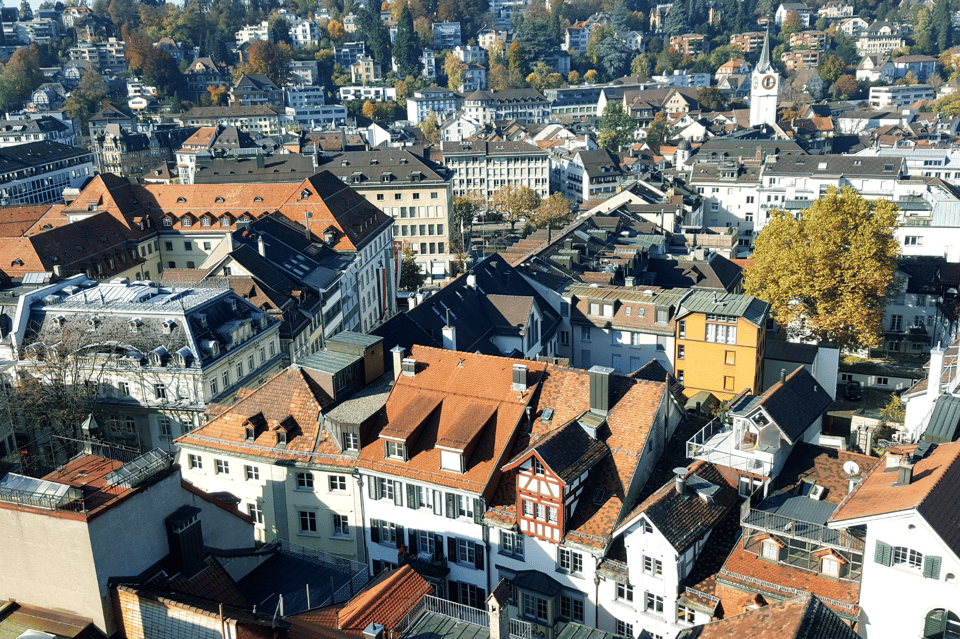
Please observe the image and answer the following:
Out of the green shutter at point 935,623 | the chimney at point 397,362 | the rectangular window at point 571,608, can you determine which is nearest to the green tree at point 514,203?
the chimney at point 397,362

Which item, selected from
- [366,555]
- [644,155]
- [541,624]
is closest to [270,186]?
[366,555]

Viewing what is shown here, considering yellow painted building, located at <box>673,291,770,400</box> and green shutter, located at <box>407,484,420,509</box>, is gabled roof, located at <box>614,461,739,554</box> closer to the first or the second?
green shutter, located at <box>407,484,420,509</box>

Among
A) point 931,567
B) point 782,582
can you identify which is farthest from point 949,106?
point 931,567

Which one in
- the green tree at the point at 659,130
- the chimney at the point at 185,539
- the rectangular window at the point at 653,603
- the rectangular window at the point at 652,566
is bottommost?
the rectangular window at the point at 653,603

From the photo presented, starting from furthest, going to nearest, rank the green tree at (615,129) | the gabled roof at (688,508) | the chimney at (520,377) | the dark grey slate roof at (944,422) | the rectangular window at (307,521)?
the green tree at (615,129), the rectangular window at (307,521), the chimney at (520,377), the dark grey slate roof at (944,422), the gabled roof at (688,508)

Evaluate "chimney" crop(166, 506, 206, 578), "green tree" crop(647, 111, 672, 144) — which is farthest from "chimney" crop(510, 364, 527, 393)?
"green tree" crop(647, 111, 672, 144)

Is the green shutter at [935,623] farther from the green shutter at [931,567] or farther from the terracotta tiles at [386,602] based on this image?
the terracotta tiles at [386,602]
